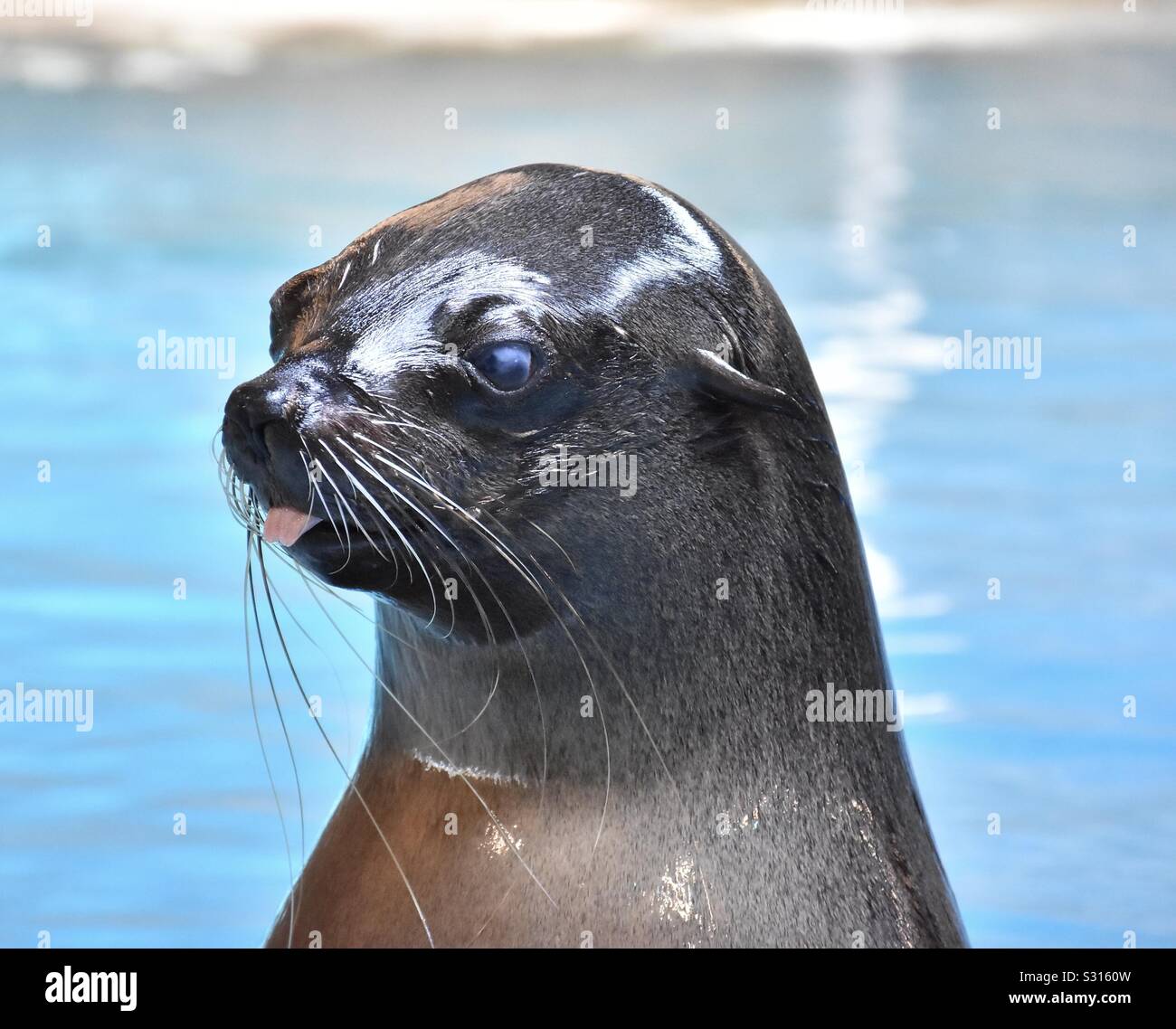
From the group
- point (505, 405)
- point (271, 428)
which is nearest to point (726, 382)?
point (505, 405)

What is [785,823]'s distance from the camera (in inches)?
125

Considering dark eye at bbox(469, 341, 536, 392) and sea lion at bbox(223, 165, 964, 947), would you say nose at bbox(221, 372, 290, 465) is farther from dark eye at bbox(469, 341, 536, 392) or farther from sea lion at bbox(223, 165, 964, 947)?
dark eye at bbox(469, 341, 536, 392)

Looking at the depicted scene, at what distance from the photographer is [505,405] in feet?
9.89

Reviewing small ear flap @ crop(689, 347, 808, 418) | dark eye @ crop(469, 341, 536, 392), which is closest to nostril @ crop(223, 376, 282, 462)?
dark eye @ crop(469, 341, 536, 392)

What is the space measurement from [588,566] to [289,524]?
440mm

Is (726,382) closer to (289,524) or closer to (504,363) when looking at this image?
(504,363)

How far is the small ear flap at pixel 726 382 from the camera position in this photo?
309cm

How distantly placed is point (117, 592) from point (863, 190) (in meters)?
6.67

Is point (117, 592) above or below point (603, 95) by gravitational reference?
below

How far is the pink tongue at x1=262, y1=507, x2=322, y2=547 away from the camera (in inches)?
118

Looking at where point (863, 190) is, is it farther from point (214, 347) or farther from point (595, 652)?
point (595, 652)

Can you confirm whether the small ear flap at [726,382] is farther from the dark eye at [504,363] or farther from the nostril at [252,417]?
the nostril at [252,417]

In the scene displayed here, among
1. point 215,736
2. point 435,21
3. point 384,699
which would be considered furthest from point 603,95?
point 384,699

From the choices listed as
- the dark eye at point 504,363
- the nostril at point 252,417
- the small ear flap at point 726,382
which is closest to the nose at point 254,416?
the nostril at point 252,417
